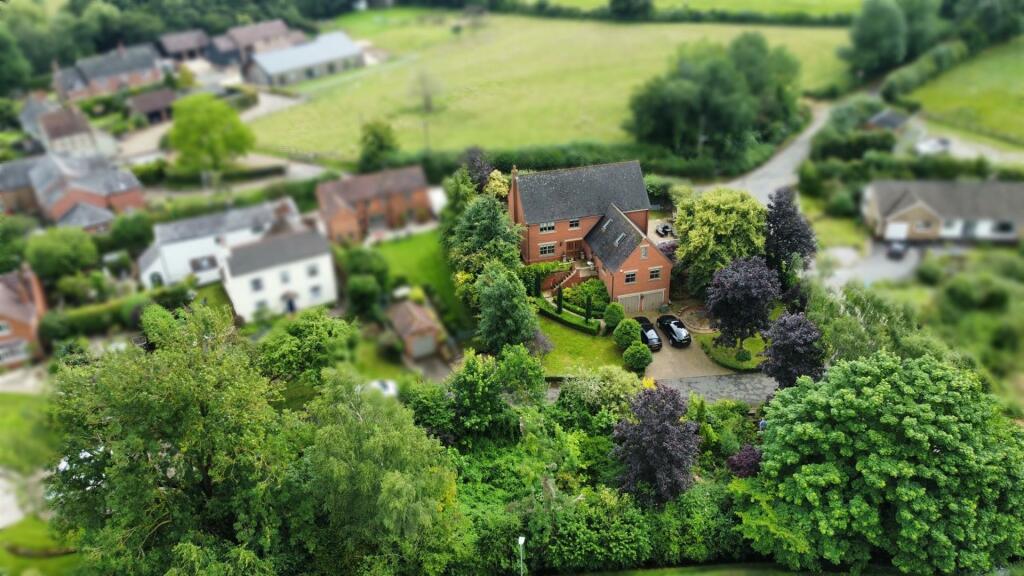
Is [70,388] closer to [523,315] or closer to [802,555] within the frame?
[523,315]

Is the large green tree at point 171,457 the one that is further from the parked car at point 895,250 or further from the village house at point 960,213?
the village house at point 960,213

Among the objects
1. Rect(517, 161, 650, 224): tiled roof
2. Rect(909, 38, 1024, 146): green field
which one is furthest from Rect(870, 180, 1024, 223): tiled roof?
Rect(909, 38, 1024, 146): green field

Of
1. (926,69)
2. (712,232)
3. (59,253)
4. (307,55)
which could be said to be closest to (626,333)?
(712,232)

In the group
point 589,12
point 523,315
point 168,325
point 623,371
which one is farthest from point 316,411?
point 589,12

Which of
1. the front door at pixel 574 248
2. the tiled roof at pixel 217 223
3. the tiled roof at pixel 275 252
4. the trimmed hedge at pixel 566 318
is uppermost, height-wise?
the front door at pixel 574 248

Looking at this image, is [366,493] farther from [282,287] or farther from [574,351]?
[282,287]

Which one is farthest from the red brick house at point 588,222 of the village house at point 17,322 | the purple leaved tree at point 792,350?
the village house at point 17,322

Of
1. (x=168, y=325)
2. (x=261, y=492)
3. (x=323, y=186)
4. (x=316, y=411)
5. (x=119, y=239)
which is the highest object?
(x=168, y=325)
